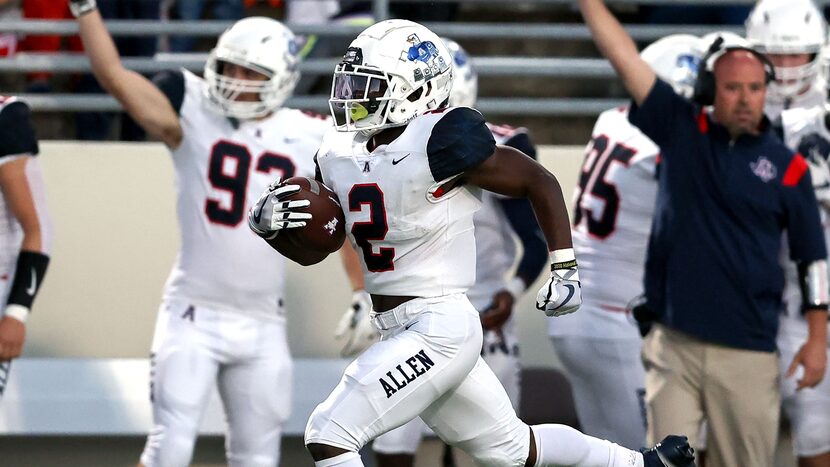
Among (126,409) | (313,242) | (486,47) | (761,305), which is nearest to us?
(313,242)

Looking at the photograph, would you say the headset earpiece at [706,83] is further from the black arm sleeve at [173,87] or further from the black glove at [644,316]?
the black arm sleeve at [173,87]

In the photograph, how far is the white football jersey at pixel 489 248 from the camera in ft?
18.9

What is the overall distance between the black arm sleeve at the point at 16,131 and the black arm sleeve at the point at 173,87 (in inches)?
19.9

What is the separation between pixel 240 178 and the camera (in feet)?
17.9

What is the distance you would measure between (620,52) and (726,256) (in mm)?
756

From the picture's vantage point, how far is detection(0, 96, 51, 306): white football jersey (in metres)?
5.08

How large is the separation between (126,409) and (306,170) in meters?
1.32

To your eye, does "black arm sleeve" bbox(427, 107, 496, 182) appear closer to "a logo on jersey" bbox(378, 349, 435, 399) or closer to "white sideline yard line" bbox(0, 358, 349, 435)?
"a logo on jersey" bbox(378, 349, 435, 399)

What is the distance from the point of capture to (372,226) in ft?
13.3

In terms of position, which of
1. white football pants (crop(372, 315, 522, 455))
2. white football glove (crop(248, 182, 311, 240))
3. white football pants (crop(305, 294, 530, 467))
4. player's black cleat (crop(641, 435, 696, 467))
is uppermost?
white football glove (crop(248, 182, 311, 240))

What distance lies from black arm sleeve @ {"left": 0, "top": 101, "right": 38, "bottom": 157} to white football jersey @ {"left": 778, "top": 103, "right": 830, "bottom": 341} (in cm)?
256

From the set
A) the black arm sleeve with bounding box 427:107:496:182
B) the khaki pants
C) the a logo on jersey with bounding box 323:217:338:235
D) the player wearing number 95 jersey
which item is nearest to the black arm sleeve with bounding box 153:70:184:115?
the player wearing number 95 jersey

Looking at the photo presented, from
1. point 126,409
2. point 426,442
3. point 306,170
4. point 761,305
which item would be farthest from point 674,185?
point 126,409

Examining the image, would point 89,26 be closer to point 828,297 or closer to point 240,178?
A: point 240,178
